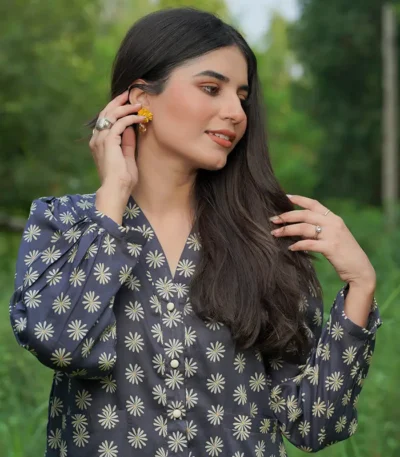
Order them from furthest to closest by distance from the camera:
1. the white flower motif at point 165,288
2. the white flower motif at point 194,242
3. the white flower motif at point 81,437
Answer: the white flower motif at point 194,242
the white flower motif at point 165,288
the white flower motif at point 81,437

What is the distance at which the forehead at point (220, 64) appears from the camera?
246cm

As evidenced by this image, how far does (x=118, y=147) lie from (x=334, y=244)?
1.86 ft

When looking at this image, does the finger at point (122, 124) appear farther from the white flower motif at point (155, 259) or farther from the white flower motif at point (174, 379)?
the white flower motif at point (174, 379)

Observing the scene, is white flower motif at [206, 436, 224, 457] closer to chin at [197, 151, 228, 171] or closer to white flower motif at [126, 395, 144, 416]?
white flower motif at [126, 395, 144, 416]

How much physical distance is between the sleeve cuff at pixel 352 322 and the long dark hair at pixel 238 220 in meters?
0.10

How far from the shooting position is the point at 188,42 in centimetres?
248

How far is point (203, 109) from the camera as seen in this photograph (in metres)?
2.43

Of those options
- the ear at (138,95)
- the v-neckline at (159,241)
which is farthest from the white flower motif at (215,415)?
the ear at (138,95)

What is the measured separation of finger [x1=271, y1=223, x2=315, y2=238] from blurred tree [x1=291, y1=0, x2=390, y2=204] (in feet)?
80.6

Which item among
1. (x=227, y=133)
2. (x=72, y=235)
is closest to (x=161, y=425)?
(x=72, y=235)

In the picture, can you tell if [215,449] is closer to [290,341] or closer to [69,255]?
[290,341]

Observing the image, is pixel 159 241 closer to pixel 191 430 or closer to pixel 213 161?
pixel 213 161

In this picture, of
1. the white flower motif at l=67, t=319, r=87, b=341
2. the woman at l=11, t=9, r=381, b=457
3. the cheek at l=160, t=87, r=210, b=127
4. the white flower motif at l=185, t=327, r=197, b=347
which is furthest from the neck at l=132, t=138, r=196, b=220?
the white flower motif at l=67, t=319, r=87, b=341

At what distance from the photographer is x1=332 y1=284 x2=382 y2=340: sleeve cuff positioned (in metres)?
2.42
